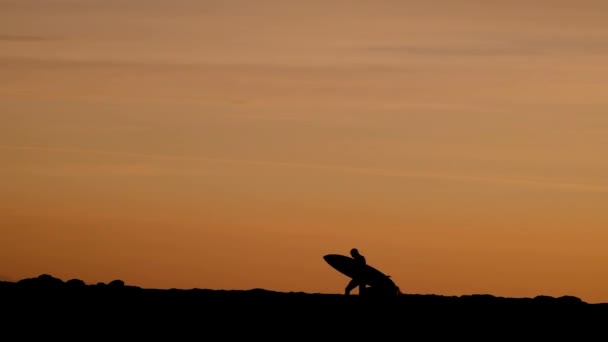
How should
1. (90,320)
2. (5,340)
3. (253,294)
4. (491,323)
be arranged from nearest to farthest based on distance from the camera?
(5,340)
(90,320)
(491,323)
(253,294)

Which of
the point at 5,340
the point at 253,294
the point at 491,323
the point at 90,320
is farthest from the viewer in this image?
the point at 253,294

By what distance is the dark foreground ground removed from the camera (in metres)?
60.7

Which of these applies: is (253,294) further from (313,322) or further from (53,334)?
(53,334)

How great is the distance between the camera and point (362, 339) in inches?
2381

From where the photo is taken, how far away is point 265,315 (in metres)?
65.7

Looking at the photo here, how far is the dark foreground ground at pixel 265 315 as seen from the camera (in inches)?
2388

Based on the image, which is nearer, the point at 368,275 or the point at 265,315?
the point at 265,315

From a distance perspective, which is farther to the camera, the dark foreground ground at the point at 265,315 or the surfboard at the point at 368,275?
the surfboard at the point at 368,275

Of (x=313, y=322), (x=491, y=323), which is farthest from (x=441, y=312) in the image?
(x=313, y=322)

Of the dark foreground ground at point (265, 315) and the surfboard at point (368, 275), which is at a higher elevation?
the surfboard at point (368, 275)

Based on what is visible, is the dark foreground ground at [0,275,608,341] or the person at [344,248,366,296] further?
the person at [344,248,366,296]

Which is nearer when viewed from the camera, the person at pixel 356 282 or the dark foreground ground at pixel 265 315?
the dark foreground ground at pixel 265 315

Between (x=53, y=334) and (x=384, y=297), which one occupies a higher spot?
(x=384, y=297)

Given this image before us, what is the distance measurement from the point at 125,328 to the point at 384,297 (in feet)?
55.5
